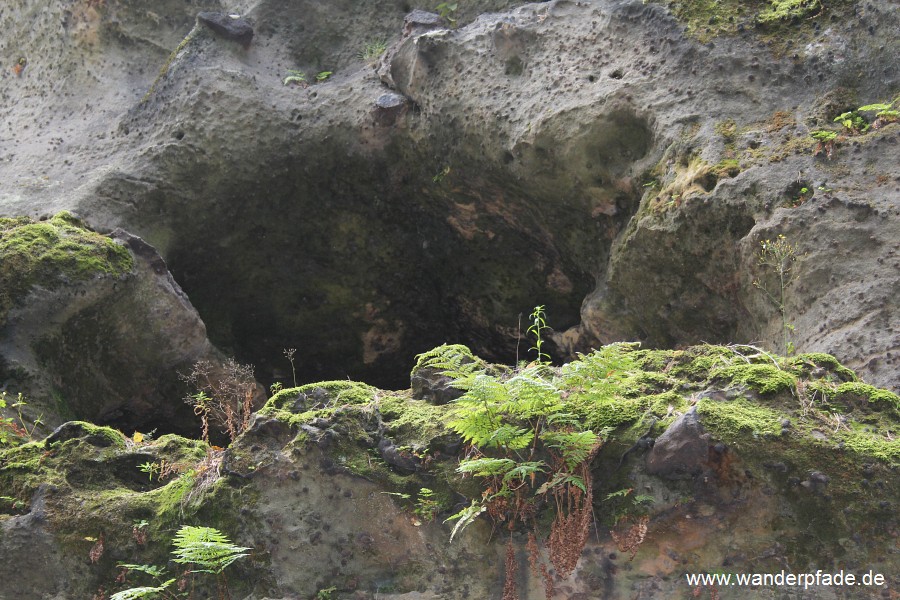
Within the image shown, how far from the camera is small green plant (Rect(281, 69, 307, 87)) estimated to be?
9896 millimetres

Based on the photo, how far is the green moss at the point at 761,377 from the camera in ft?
14.5

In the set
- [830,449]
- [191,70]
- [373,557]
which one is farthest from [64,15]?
[830,449]

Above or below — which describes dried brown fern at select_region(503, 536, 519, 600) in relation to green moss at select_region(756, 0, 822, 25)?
below

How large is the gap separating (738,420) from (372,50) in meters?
7.09

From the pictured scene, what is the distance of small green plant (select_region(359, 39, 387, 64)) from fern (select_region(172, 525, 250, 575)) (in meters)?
6.64

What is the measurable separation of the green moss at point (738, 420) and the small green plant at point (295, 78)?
682 centimetres

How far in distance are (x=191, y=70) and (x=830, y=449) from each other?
7.65 meters

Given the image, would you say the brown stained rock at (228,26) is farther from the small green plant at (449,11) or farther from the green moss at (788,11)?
the green moss at (788,11)

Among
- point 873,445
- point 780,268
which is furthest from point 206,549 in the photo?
point 780,268

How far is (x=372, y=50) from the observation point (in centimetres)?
1013

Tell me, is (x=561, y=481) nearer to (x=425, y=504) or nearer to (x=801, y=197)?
(x=425, y=504)

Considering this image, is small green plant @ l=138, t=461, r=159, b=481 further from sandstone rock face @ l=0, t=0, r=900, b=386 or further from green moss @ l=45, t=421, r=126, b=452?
sandstone rock face @ l=0, t=0, r=900, b=386

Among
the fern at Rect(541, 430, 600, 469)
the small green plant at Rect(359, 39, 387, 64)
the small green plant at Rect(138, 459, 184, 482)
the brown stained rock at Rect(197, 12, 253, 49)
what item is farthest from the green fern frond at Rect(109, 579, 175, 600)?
the brown stained rock at Rect(197, 12, 253, 49)

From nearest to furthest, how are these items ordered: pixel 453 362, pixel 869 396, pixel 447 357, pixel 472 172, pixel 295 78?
pixel 869 396, pixel 453 362, pixel 447 357, pixel 472 172, pixel 295 78
